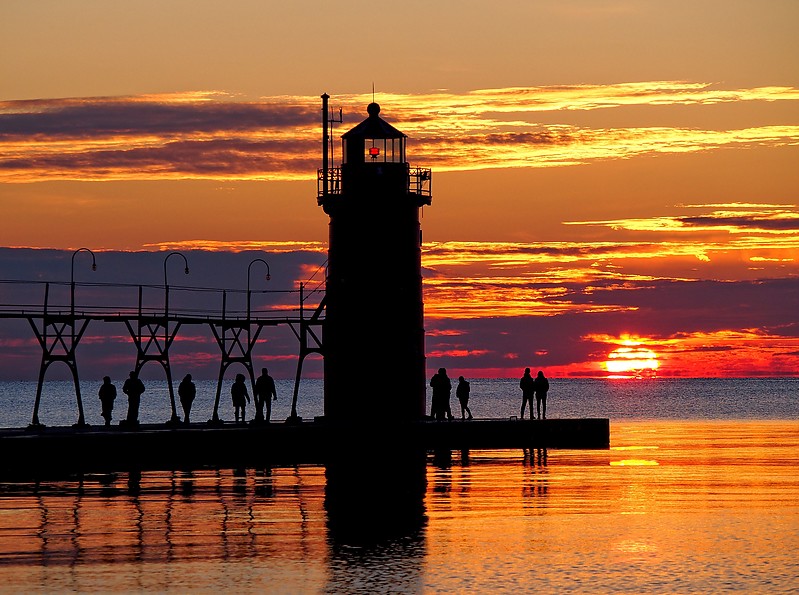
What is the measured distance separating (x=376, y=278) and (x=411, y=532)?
20.2m

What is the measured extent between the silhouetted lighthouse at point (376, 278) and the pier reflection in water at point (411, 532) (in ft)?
24.4

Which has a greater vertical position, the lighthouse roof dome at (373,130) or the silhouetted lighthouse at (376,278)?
the lighthouse roof dome at (373,130)

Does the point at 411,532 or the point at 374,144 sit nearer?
the point at 411,532

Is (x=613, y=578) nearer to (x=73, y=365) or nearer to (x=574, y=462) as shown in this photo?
(x=574, y=462)

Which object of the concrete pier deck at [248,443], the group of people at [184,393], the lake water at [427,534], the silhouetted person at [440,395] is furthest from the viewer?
the silhouetted person at [440,395]

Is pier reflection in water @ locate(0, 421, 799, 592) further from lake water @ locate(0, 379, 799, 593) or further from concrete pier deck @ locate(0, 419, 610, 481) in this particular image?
concrete pier deck @ locate(0, 419, 610, 481)

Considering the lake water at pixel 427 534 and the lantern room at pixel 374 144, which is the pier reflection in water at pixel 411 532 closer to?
the lake water at pixel 427 534

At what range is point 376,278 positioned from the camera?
1710 inches

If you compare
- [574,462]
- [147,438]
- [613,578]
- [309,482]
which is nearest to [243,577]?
[613,578]

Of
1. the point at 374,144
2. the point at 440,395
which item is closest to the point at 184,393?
the point at 440,395

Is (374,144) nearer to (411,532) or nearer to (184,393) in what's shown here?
(184,393)

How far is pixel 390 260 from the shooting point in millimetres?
43438

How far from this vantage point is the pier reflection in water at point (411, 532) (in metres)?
19.6

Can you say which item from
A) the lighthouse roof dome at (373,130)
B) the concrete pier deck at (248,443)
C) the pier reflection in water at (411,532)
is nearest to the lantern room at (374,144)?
the lighthouse roof dome at (373,130)
